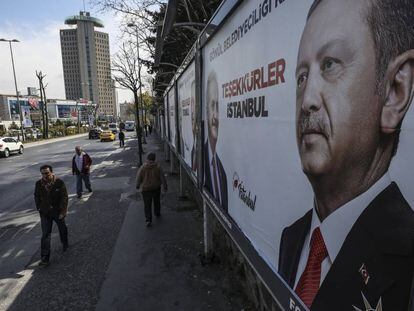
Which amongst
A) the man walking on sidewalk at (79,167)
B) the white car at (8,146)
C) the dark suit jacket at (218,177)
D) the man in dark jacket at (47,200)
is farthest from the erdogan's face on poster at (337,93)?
the white car at (8,146)

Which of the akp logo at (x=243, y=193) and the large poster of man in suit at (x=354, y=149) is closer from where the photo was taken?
the large poster of man in suit at (x=354, y=149)

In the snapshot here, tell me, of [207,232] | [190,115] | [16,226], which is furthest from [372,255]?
[16,226]

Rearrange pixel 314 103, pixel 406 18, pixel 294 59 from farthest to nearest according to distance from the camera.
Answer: pixel 294 59 → pixel 314 103 → pixel 406 18

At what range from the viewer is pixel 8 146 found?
2542 centimetres

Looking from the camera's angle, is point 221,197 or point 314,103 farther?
point 221,197

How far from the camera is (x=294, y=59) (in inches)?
78.2

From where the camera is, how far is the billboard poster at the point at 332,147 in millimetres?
1328

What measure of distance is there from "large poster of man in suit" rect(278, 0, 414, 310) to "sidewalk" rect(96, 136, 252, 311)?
114 inches

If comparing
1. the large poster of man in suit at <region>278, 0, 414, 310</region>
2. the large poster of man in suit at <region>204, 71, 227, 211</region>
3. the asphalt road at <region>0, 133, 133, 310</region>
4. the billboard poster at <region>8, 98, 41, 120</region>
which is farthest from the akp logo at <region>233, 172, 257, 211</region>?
the billboard poster at <region>8, 98, 41, 120</region>

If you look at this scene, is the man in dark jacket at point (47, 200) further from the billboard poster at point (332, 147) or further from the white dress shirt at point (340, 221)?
the white dress shirt at point (340, 221)

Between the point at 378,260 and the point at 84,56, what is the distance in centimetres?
12034

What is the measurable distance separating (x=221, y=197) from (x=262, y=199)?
1521 mm

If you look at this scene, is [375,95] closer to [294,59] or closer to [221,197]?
[294,59]

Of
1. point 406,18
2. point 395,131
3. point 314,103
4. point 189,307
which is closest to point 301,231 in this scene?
point 314,103
